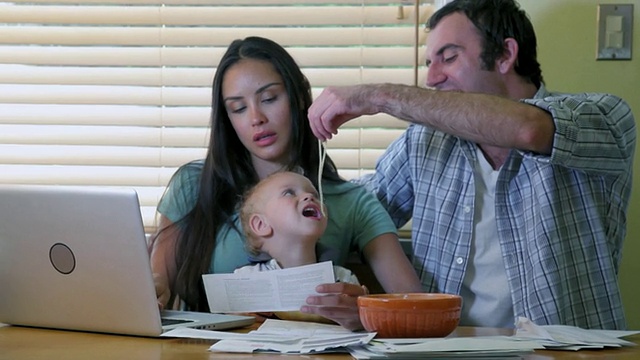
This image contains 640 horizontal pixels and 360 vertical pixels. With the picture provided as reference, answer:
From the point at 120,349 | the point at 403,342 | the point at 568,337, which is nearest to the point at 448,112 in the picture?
the point at 568,337

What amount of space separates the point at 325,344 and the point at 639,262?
4.20ft

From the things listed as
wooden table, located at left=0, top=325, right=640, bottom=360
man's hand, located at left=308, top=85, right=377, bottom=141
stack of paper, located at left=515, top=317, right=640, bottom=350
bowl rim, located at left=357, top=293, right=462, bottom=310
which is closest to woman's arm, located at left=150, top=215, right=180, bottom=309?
man's hand, located at left=308, top=85, right=377, bottom=141

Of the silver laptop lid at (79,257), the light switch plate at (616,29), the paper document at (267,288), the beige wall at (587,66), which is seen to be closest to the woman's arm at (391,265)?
the paper document at (267,288)

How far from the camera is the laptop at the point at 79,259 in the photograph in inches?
51.1

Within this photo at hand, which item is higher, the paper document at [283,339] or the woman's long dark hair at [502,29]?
the woman's long dark hair at [502,29]

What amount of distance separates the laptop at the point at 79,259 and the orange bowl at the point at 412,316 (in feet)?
1.02

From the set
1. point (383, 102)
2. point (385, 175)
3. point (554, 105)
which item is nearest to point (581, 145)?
point (554, 105)

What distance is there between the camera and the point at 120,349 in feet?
4.06

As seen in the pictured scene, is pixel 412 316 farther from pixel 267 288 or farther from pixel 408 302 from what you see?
pixel 267 288

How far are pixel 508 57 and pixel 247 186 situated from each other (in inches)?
27.2

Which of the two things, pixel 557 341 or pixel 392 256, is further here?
pixel 392 256

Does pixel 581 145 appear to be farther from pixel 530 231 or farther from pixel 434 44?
pixel 434 44

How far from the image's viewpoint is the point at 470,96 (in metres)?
1.85

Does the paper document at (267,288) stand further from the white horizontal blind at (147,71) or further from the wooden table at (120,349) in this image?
the white horizontal blind at (147,71)
